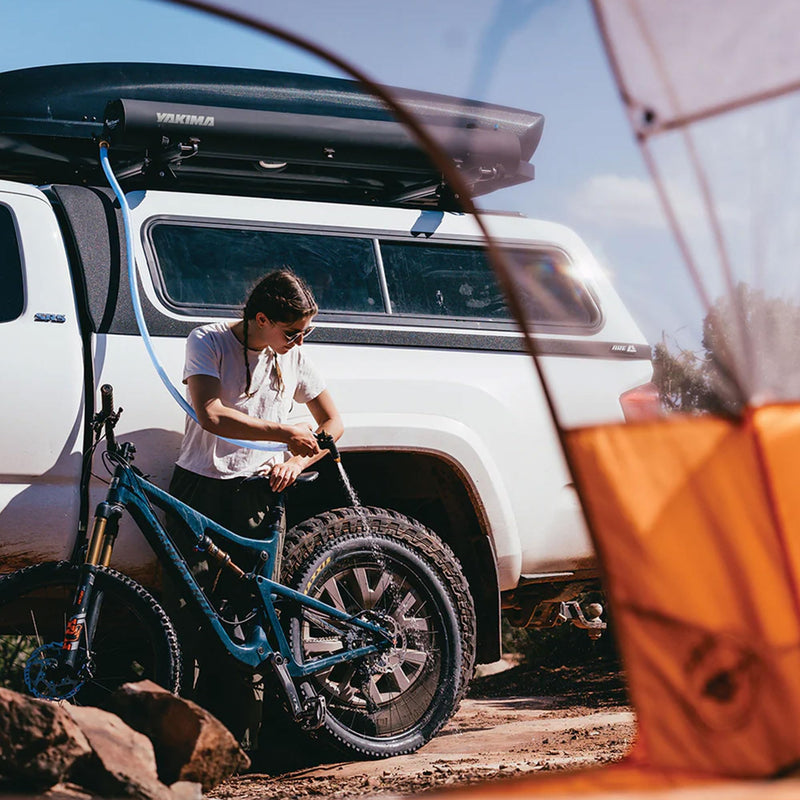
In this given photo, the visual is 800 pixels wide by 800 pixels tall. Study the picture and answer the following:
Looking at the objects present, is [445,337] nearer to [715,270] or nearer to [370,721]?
[370,721]

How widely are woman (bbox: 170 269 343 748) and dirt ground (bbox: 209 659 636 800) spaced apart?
32 cm

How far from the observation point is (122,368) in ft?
15.2

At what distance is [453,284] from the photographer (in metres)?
5.36

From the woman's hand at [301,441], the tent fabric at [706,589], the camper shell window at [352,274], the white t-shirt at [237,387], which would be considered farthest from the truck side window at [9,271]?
the tent fabric at [706,589]

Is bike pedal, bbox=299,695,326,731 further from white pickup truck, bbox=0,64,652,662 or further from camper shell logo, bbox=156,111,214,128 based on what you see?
camper shell logo, bbox=156,111,214,128

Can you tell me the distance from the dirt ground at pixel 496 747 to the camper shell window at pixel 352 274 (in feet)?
6.07

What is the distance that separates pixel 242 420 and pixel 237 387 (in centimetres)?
26

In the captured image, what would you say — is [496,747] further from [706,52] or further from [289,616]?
[706,52]

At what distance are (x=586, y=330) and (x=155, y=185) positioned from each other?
77.4 inches

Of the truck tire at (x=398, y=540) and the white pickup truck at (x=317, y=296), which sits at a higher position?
the white pickup truck at (x=317, y=296)

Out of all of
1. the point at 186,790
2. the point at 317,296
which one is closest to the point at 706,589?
the point at 186,790

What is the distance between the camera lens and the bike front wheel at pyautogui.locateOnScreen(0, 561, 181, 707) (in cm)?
423

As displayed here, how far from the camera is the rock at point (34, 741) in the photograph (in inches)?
146

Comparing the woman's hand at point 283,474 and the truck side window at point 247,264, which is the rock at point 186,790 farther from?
the truck side window at point 247,264
